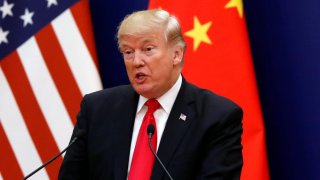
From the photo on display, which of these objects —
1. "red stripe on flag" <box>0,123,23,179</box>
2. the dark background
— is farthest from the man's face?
"red stripe on flag" <box>0,123,23,179</box>

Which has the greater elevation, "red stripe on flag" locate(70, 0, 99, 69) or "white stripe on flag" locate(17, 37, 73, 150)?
"red stripe on flag" locate(70, 0, 99, 69)

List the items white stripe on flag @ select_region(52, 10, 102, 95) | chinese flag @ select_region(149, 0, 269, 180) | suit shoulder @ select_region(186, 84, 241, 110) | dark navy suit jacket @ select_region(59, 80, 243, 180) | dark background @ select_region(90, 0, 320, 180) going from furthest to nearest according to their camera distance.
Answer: white stripe on flag @ select_region(52, 10, 102, 95)
dark background @ select_region(90, 0, 320, 180)
chinese flag @ select_region(149, 0, 269, 180)
suit shoulder @ select_region(186, 84, 241, 110)
dark navy suit jacket @ select_region(59, 80, 243, 180)

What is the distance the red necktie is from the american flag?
1.36 metres

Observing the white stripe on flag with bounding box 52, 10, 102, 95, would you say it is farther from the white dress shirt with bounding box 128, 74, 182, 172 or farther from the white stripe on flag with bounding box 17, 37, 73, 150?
the white dress shirt with bounding box 128, 74, 182, 172

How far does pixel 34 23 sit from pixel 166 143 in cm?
170

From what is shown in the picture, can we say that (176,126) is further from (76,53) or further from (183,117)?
(76,53)

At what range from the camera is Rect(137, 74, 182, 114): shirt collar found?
212cm

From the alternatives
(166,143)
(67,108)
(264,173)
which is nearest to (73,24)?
(67,108)

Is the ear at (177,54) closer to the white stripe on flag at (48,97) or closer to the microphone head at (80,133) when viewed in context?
the microphone head at (80,133)

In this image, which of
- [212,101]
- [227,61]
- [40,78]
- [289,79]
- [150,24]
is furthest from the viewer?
[40,78]

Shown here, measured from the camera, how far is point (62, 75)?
11.2 ft

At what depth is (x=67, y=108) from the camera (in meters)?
3.42

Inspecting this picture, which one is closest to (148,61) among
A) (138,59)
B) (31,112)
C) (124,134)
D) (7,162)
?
(138,59)

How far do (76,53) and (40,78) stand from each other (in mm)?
251
